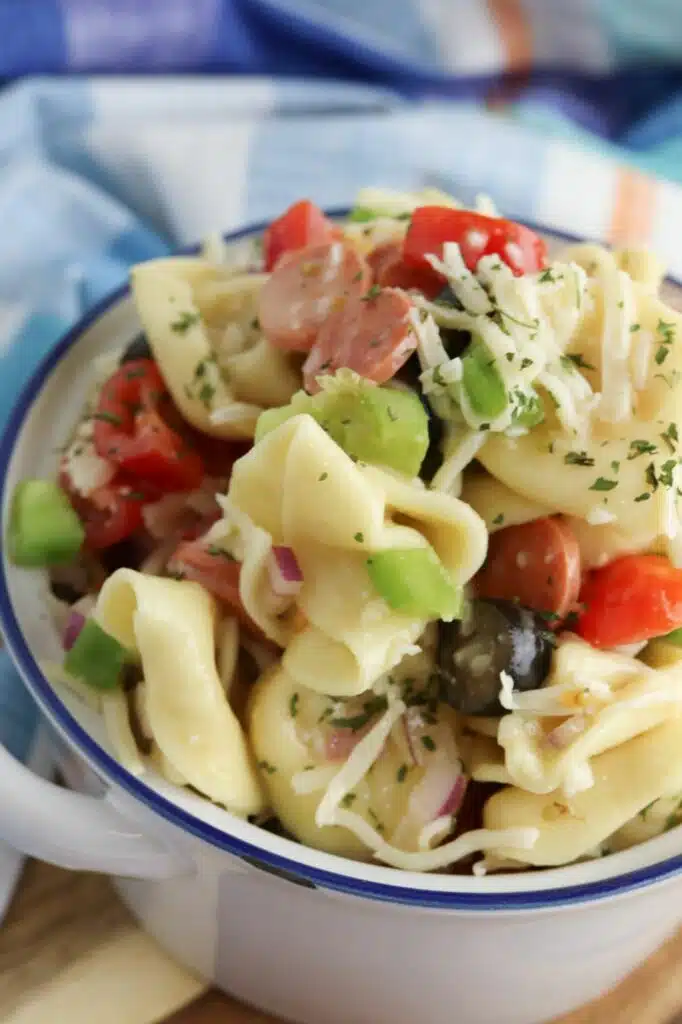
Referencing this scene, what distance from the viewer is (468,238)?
3.39ft

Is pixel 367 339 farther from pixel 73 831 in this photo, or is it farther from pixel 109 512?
pixel 73 831

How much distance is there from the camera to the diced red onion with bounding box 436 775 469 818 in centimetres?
93

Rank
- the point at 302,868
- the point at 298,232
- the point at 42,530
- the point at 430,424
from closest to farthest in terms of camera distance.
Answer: the point at 302,868, the point at 430,424, the point at 42,530, the point at 298,232

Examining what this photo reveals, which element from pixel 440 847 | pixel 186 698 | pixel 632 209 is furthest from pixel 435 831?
pixel 632 209

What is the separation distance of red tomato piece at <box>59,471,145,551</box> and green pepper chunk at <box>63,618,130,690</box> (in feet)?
0.48

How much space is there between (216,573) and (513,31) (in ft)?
5.20

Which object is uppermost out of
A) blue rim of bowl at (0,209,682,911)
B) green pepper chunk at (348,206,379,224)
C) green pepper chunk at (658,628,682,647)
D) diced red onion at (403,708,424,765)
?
green pepper chunk at (348,206,379,224)

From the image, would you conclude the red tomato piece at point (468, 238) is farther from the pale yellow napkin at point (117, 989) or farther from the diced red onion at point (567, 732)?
the pale yellow napkin at point (117, 989)

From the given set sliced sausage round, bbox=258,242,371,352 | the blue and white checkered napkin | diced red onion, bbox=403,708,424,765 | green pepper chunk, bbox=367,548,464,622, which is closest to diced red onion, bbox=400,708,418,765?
diced red onion, bbox=403,708,424,765

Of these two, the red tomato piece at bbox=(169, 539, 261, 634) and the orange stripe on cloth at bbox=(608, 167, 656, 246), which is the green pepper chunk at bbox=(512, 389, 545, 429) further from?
the orange stripe on cloth at bbox=(608, 167, 656, 246)

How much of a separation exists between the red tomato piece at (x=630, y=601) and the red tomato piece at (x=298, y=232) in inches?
17.3

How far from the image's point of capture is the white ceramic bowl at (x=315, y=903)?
856 millimetres

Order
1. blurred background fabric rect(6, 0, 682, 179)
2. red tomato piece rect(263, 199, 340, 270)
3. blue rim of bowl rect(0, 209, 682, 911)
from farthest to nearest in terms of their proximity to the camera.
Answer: blurred background fabric rect(6, 0, 682, 179)
red tomato piece rect(263, 199, 340, 270)
blue rim of bowl rect(0, 209, 682, 911)

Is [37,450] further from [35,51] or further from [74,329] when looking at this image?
[35,51]
